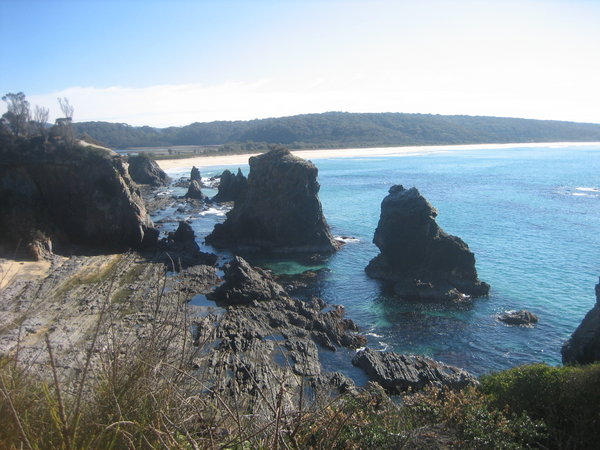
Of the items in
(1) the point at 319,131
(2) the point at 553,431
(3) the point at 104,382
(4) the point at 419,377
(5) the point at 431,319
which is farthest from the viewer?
(1) the point at 319,131

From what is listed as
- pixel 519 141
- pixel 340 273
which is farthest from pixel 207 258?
pixel 519 141

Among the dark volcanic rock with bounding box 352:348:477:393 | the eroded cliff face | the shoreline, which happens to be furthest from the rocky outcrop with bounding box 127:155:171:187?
the dark volcanic rock with bounding box 352:348:477:393

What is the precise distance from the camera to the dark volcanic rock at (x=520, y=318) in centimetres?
2645

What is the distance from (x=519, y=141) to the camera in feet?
640

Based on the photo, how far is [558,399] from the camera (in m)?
12.6

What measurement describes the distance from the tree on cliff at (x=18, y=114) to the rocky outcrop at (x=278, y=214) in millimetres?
23849

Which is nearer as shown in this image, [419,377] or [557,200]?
[419,377]

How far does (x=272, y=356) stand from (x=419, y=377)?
22.9ft

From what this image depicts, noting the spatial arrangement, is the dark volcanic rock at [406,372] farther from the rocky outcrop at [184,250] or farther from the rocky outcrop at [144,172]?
the rocky outcrop at [144,172]

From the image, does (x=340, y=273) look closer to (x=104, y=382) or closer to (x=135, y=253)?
(x=135, y=253)

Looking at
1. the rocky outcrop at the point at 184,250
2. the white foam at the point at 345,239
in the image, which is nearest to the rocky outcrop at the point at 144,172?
the rocky outcrop at the point at 184,250

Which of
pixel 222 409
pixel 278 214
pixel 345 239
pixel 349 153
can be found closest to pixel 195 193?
pixel 278 214

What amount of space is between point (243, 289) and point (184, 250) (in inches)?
487

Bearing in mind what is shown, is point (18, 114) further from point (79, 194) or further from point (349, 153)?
point (349, 153)
